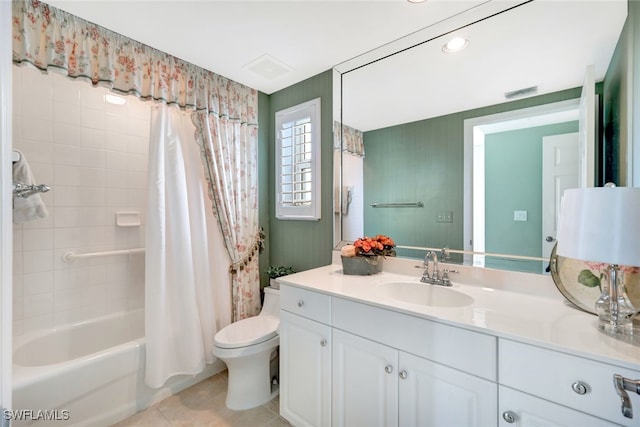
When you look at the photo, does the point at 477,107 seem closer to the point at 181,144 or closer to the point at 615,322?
the point at 615,322

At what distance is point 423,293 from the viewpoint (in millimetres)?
1507

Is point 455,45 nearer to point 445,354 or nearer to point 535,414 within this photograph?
point 445,354

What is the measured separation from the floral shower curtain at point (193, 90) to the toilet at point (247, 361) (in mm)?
423

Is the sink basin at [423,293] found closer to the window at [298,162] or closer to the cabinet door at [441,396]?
the cabinet door at [441,396]

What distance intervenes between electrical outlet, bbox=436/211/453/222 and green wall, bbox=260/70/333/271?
75 cm

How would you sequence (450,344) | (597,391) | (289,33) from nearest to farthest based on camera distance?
(597,391)
(450,344)
(289,33)

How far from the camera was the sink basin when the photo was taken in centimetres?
139

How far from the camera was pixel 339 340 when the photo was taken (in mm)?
1332

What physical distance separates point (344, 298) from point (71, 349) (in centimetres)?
204

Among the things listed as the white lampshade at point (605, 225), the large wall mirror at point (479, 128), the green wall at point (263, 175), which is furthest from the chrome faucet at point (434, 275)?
the green wall at point (263, 175)

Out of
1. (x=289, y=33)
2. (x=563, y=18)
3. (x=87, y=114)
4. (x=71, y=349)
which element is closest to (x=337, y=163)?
(x=289, y=33)

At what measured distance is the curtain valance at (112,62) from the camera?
55.0 inches

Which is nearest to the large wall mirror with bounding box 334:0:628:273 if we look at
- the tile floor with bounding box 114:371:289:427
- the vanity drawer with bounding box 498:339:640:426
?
the vanity drawer with bounding box 498:339:640:426

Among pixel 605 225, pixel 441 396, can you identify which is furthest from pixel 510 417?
pixel 605 225
